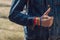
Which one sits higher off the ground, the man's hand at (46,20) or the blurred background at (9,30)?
the man's hand at (46,20)

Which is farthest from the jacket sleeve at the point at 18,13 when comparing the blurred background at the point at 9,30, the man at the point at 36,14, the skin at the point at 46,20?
the blurred background at the point at 9,30

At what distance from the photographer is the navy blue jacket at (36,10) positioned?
1.44m

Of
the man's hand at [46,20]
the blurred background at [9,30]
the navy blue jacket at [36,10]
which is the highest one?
the navy blue jacket at [36,10]

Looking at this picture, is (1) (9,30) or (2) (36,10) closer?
(2) (36,10)

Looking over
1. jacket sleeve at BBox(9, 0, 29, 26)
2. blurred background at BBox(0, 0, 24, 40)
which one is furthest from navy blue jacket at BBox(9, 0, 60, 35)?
blurred background at BBox(0, 0, 24, 40)

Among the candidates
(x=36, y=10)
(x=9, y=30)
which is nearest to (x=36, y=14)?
(x=36, y=10)

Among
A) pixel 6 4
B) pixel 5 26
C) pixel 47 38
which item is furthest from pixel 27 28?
pixel 6 4

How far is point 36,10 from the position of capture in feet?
4.78

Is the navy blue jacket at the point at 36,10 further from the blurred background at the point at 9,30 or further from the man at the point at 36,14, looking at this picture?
the blurred background at the point at 9,30

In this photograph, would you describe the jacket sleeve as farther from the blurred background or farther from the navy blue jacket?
the blurred background

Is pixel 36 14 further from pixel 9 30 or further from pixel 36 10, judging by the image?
pixel 9 30

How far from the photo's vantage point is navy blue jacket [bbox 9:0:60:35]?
144 cm

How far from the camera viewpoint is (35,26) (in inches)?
57.8

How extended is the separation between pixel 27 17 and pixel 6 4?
3252mm
